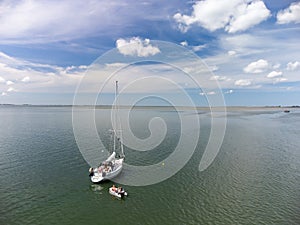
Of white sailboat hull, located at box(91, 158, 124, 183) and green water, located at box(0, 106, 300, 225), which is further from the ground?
white sailboat hull, located at box(91, 158, 124, 183)

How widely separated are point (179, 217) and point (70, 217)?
1459 centimetres

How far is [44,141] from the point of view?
71.8 metres

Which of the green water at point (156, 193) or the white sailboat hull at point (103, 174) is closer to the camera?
the green water at point (156, 193)

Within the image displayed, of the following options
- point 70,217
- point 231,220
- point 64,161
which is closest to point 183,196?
Answer: point 231,220

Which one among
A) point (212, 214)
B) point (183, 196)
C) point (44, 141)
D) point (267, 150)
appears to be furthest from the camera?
point (44, 141)

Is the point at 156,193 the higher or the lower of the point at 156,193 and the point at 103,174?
the lower

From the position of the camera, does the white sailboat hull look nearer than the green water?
No

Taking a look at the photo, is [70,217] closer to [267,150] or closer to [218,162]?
[218,162]

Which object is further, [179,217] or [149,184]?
[149,184]

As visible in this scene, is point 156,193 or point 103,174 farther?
point 103,174

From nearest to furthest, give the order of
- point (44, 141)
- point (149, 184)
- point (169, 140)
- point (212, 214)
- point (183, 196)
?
point (212, 214) < point (183, 196) < point (149, 184) < point (44, 141) < point (169, 140)

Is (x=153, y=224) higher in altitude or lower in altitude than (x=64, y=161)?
lower

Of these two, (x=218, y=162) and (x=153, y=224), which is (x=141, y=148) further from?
(x=153, y=224)

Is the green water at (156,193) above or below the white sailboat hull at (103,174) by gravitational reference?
below
